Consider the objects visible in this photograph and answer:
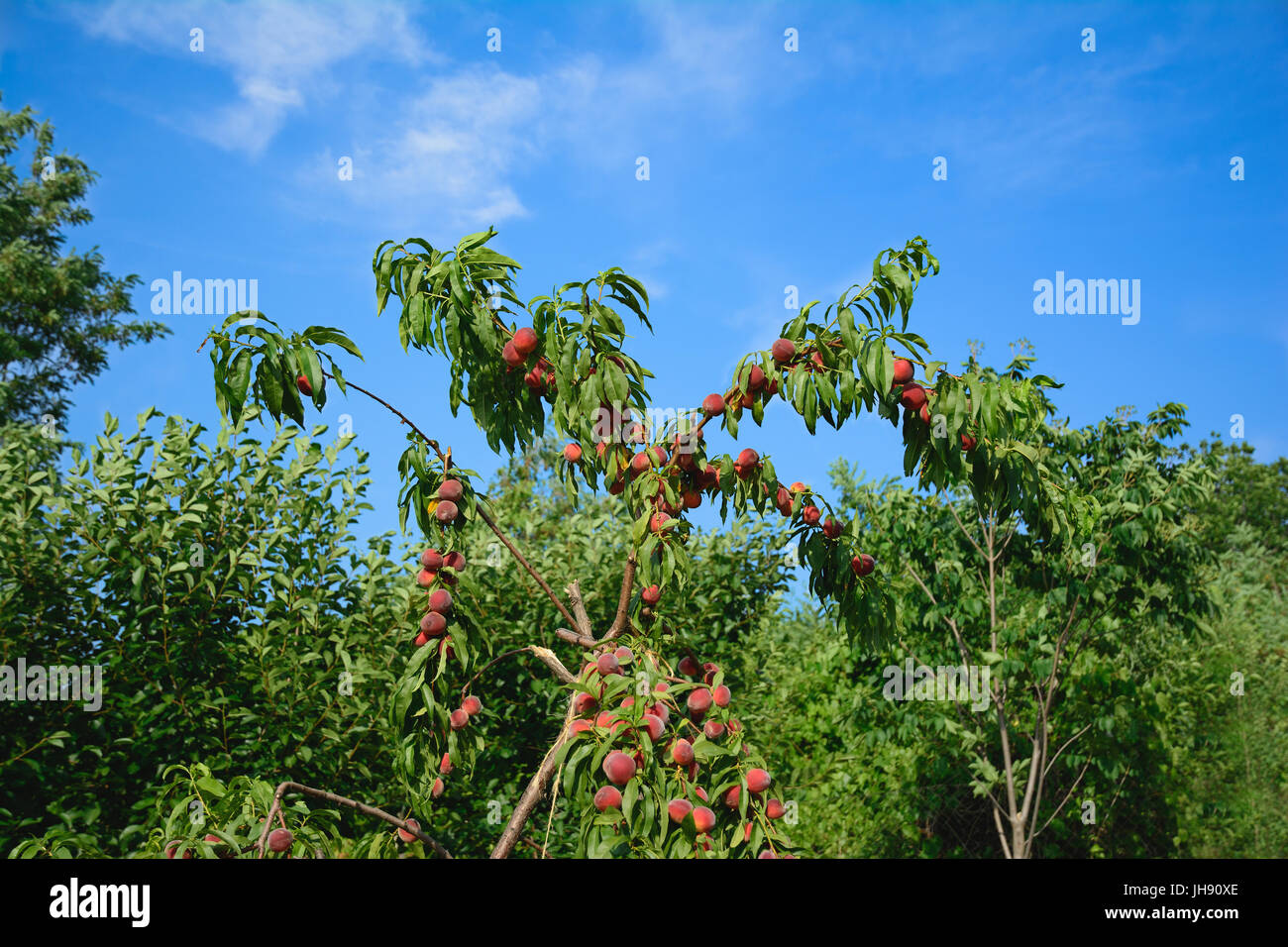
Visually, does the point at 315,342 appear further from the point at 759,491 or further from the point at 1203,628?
the point at 1203,628

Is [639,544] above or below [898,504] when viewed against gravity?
below

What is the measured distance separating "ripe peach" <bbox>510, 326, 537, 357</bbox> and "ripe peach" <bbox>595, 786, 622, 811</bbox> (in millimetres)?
1256

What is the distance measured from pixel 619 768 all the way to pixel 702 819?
22cm

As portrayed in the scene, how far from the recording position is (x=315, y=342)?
8.23ft

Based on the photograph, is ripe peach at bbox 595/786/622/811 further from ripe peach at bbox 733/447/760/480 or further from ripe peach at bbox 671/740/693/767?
ripe peach at bbox 733/447/760/480

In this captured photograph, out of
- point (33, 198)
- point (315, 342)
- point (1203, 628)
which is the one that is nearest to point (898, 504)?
point (1203, 628)

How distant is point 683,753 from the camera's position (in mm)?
2098

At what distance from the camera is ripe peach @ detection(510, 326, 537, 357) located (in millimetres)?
2625

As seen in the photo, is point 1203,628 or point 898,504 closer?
point 1203,628

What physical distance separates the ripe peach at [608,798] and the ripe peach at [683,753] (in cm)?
19

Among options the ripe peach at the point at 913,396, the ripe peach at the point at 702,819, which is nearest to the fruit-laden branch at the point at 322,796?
the ripe peach at the point at 702,819

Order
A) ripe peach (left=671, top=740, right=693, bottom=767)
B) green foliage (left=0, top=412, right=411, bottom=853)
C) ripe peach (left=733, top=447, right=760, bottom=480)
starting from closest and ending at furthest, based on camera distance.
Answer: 1. ripe peach (left=671, top=740, right=693, bottom=767)
2. ripe peach (left=733, top=447, right=760, bottom=480)
3. green foliage (left=0, top=412, right=411, bottom=853)

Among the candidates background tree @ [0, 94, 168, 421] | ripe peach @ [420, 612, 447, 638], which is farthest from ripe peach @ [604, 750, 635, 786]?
background tree @ [0, 94, 168, 421]

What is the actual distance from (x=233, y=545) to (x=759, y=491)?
124 inches
